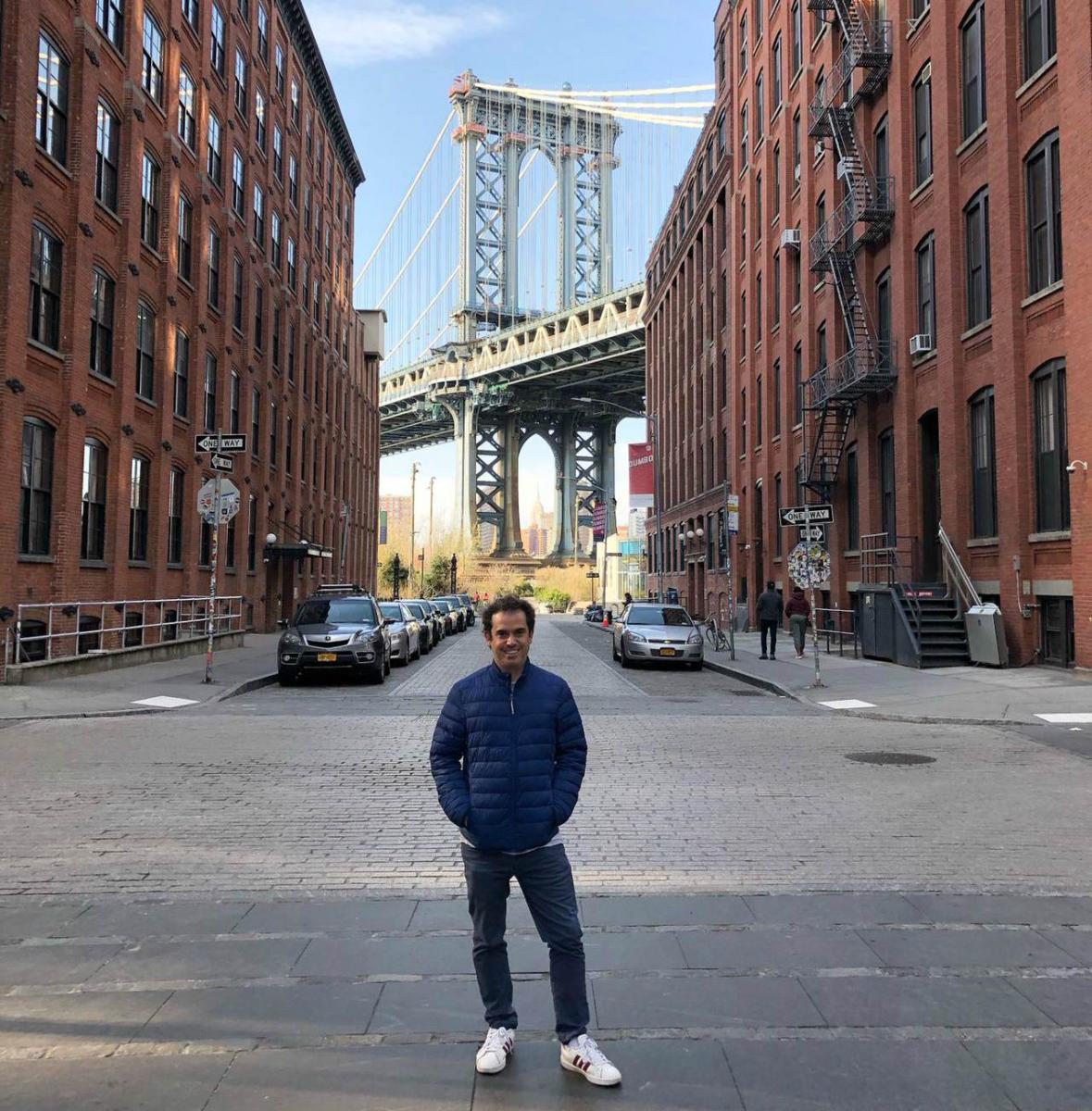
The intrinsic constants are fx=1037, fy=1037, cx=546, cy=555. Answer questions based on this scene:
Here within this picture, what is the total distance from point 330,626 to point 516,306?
85.9 metres

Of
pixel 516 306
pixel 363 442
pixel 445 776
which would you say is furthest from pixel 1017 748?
pixel 516 306

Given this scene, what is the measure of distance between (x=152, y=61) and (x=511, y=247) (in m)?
78.0

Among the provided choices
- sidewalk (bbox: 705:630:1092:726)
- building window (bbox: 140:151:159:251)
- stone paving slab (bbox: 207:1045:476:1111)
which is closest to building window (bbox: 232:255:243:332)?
building window (bbox: 140:151:159:251)

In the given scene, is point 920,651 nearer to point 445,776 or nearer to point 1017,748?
point 1017,748

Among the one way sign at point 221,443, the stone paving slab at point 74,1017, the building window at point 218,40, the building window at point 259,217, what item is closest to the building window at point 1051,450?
the one way sign at point 221,443

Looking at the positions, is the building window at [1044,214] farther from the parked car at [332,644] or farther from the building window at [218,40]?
the building window at [218,40]

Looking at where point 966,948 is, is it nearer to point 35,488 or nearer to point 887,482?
point 35,488

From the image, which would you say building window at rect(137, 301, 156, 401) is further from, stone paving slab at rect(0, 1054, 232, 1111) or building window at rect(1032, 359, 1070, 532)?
stone paving slab at rect(0, 1054, 232, 1111)

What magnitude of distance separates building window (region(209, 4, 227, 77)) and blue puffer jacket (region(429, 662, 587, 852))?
31.3m

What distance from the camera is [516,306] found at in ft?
332

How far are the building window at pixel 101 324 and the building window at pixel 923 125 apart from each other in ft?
59.5

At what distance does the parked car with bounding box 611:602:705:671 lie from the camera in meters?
23.0

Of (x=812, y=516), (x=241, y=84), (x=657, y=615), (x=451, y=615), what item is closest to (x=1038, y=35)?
(x=812, y=516)

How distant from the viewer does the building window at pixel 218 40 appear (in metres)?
30.0
